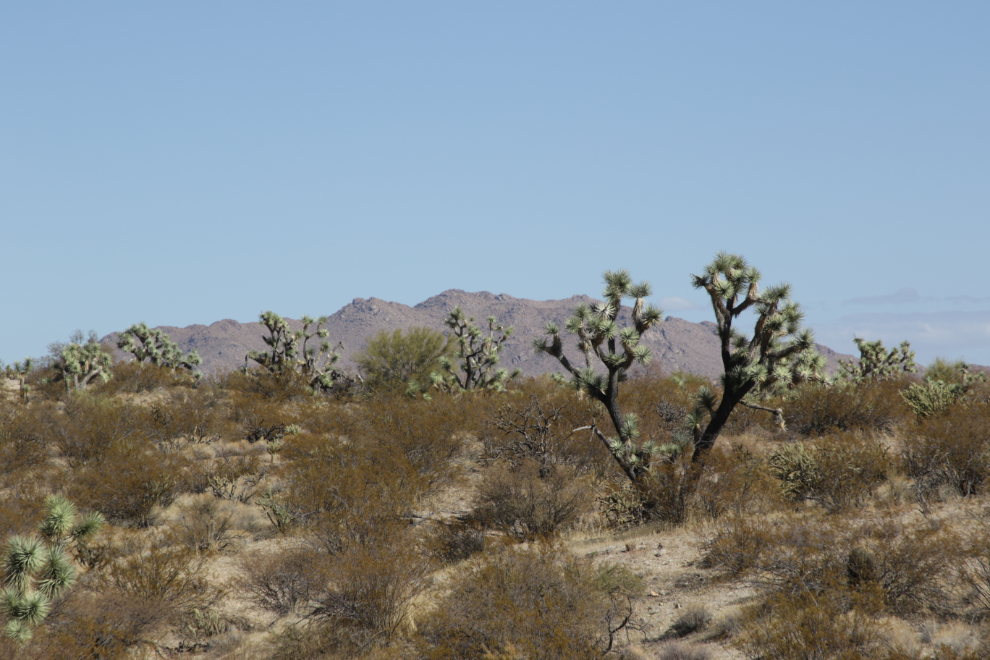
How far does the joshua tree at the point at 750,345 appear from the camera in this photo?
45.7ft

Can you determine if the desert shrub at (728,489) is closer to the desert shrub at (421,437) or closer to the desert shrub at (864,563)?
the desert shrub at (864,563)

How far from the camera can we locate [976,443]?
502 inches

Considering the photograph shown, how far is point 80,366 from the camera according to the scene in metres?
32.9

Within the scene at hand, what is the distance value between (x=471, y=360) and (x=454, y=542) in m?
21.0

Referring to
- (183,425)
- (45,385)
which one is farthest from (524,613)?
(45,385)

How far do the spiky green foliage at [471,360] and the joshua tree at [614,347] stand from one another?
1644 centimetres

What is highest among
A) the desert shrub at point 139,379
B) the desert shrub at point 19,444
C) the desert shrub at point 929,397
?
the desert shrub at point 139,379

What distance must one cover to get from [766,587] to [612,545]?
371cm

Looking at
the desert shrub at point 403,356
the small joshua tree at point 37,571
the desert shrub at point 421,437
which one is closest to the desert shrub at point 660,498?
the desert shrub at point 421,437

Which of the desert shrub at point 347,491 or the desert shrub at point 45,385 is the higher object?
the desert shrub at point 45,385

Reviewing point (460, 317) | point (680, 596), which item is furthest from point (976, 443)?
point (460, 317)

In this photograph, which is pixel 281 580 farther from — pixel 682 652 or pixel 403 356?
pixel 403 356

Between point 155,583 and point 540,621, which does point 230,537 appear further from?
point 540,621

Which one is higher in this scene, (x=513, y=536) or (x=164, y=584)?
(x=164, y=584)
